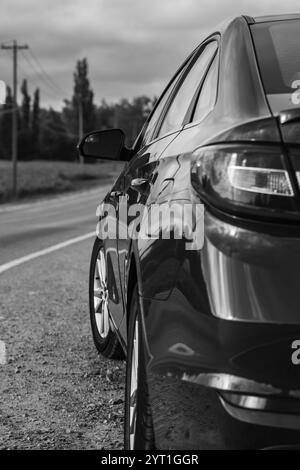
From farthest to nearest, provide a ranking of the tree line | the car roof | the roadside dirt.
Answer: the tree line < the roadside dirt < the car roof

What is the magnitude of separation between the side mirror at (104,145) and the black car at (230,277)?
139 centimetres

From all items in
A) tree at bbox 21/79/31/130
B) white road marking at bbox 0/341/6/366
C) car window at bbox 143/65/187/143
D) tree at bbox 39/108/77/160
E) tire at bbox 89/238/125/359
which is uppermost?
tree at bbox 21/79/31/130

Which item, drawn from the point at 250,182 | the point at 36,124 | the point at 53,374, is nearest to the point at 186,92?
the point at 250,182

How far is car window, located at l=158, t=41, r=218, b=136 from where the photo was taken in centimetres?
305

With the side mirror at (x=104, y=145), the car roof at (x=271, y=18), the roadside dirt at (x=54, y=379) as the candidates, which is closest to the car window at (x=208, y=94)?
the car roof at (x=271, y=18)

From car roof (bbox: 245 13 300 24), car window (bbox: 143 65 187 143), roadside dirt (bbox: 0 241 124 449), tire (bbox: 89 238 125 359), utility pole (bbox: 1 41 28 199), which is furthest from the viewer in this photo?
utility pole (bbox: 1 41 28 199)

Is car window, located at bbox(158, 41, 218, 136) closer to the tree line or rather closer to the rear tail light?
the rear tail light

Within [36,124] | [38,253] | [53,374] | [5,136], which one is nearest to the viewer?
[53,374]

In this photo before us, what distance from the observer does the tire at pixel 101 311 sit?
15.1 ft

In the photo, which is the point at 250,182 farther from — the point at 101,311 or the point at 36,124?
the point at 36,124

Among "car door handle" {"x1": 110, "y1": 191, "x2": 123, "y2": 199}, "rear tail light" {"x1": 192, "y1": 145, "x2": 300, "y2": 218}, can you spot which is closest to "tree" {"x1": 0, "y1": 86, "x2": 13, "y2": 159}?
"car door handle" {"x1": 110, "y1": 191, "x2": 123, "y2": 199}

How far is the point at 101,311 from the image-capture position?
4.79 meters

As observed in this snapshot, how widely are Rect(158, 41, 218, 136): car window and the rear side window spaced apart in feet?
0.78

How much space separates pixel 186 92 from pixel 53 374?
6.75 feet
